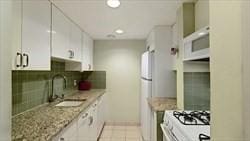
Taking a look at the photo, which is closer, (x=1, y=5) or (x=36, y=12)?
(x=1, y=5)

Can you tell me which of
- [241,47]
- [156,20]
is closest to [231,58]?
[241,47]

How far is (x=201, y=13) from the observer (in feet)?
6.82

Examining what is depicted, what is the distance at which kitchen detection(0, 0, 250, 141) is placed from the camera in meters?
0.69

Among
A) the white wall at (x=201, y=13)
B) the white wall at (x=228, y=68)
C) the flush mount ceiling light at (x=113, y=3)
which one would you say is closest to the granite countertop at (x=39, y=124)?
the white wall at (x=228, y=68)

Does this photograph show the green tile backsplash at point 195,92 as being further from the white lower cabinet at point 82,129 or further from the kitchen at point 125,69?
the white lower cabinet at point 82,129

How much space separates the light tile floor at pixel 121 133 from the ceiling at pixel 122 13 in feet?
7.21

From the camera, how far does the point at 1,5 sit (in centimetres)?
71

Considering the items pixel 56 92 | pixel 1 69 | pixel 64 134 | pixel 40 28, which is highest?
pixel 40 28

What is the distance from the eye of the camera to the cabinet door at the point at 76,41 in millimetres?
3014

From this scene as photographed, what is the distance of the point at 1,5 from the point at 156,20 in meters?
2.54

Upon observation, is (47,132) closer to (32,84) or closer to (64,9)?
(32,84)

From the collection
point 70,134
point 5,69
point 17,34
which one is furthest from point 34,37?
point 5,69

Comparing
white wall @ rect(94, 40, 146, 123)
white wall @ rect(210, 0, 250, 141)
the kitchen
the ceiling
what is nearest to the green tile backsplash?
the kitchen

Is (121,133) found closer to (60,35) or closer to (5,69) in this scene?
(60,35)
